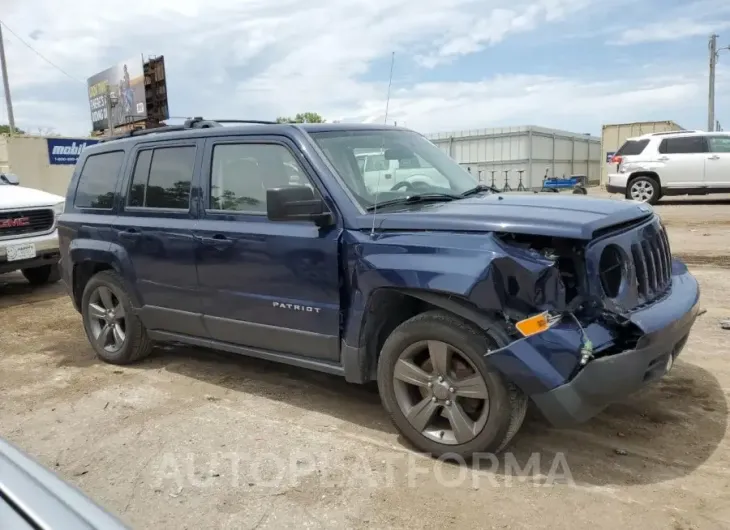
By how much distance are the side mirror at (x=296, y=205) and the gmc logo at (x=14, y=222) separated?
241 inches

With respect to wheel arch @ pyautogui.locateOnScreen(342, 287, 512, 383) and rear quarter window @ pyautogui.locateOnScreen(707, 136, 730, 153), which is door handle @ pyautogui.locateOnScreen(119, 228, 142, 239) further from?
rear quarter window @ pyautogui.locateOnScreen(707, 136, 730, 153)

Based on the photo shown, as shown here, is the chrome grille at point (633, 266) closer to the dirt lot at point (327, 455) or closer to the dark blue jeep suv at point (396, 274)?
the dark blue jeep suv at point (396, 274)

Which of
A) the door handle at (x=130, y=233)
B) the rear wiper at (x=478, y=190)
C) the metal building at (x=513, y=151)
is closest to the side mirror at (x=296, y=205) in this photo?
the rear wiper at (x=478, y=190)

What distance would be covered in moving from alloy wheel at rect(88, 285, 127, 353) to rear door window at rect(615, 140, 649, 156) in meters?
14.2

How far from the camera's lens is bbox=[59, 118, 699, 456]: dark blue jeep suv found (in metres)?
3.07

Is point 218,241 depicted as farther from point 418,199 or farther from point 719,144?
point 719,144

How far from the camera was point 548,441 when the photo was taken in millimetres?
3643

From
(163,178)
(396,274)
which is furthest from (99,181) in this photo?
(396,274)

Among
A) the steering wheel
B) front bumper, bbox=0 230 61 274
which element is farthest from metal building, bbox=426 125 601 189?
the steering wheel

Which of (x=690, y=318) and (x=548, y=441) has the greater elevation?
(x=690, y=318)

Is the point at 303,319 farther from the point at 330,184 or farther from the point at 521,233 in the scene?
the point at 521,233

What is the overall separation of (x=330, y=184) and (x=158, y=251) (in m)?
1.68

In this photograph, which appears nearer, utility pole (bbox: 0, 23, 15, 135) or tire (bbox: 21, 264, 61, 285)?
tire (bbox: 21, 264, 61, 285)

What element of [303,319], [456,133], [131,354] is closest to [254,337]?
[303,319]
